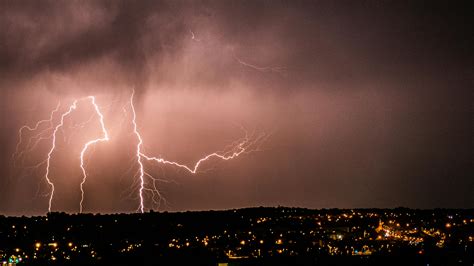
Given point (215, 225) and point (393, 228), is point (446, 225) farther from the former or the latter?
point (215, 225)

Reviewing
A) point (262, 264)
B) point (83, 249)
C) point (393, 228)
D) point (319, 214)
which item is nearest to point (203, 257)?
point (262, 264)

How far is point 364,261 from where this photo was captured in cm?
3025

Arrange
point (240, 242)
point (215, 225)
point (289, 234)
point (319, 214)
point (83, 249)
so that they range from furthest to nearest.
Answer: point (319, 214) → point (215, 225) → point (289, 234) → point (240, 242) → point (83, 249)

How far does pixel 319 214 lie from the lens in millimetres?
58375

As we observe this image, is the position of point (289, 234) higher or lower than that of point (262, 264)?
higher

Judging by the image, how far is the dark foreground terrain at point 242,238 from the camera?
99.9 ft

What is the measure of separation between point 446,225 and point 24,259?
34.7m

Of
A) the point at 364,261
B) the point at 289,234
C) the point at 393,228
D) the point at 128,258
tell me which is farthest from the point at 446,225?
the point at 128,258

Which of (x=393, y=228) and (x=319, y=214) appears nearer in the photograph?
(x=393, y=228)

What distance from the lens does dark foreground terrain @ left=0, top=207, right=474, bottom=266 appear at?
3045cm

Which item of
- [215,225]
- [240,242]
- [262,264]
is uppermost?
[215,225]

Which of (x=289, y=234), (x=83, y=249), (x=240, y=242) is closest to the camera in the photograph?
(x=83, y=249)

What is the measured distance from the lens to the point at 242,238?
38969 mm

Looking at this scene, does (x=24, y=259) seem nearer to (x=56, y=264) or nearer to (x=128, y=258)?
(x=56, y=264)
